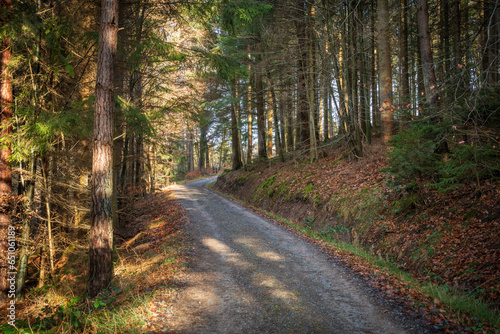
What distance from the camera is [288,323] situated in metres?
4.32

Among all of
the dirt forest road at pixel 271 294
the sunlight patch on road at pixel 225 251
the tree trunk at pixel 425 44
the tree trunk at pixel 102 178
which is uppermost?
the tree trunk at pixel 425 44

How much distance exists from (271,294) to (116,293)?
3.29m

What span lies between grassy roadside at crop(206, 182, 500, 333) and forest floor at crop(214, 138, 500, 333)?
0.01 m

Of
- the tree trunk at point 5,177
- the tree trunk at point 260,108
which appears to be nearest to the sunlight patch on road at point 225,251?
the tree trunk at point 5,177

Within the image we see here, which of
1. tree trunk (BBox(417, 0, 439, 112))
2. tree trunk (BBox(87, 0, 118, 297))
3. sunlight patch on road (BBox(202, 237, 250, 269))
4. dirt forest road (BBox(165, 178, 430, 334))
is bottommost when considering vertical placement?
dirt forest road (BBox(165, 178, 430, 334))

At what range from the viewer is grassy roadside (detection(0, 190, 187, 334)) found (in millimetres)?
4340

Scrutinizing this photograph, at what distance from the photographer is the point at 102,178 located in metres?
6.05

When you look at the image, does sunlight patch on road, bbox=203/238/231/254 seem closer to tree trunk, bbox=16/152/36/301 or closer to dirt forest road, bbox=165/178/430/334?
dirt forest road, bbox=165/178/430/334

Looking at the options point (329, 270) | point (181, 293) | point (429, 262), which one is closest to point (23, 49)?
point (181, 293)

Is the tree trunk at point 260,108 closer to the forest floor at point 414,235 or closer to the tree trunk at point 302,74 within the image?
the tree trunk at point 302,74

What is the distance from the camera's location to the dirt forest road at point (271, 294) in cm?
425

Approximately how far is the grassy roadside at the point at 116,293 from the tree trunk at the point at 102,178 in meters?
0.45

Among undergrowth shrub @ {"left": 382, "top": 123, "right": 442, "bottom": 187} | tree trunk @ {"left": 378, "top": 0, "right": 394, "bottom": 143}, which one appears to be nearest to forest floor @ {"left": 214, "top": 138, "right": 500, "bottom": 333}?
undergrowth shrub @ {"left": 382, "top": 123, "right": 442, "bottom": 187}

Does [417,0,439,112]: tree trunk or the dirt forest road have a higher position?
[417,0,439,112]: tree trunk
